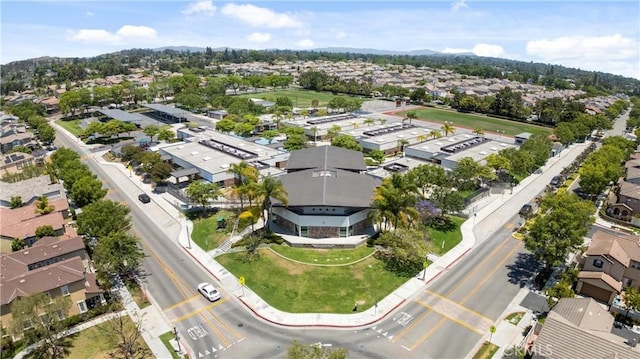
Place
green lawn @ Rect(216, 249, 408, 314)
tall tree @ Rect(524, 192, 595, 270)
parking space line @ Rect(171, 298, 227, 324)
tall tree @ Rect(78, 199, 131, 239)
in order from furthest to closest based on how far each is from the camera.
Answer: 1. tall tree @ Rect(78, 199, 131, 239)
2. tall tree @ Rect(524, 192, 595, 270)
3. green lawn @ Rect(216, 249, 408, 314)
4. parking space line @ Rect(171, 298, 227, 324)

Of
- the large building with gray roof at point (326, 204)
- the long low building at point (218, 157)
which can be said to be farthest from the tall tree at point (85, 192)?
the large building with gray roof at point (326, 204)

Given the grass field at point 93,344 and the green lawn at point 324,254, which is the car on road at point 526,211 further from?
the grass field at point 93,344

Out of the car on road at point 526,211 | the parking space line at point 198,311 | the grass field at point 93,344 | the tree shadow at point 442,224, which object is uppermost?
the car on road at point 526,211

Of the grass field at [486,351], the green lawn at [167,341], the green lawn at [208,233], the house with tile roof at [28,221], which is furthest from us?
the green lawn at [208,233]

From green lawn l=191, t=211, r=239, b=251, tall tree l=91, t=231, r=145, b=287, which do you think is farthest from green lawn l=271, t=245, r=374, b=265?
tall tree l=91, t=231, r=145, b=287

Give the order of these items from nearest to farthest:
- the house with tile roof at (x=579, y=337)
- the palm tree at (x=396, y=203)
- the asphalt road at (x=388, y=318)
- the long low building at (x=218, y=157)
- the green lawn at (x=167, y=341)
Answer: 1. the house with tile roof at (x=579, y=337)
2. the green lawn at (x=167, y=341)
3. the asphalt road at (x=388, y=318)
4. the palm tree at (x=396, y=203)
5. the long low building at (x=218, y=157)

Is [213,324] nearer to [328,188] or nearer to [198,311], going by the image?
[198,311]

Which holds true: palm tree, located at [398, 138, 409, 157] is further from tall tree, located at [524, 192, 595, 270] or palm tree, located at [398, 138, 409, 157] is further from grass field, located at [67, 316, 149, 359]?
grass field, located at [67, 316, 149, 359]

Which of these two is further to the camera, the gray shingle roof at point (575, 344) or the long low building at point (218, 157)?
the long low building at point (218, 157)
